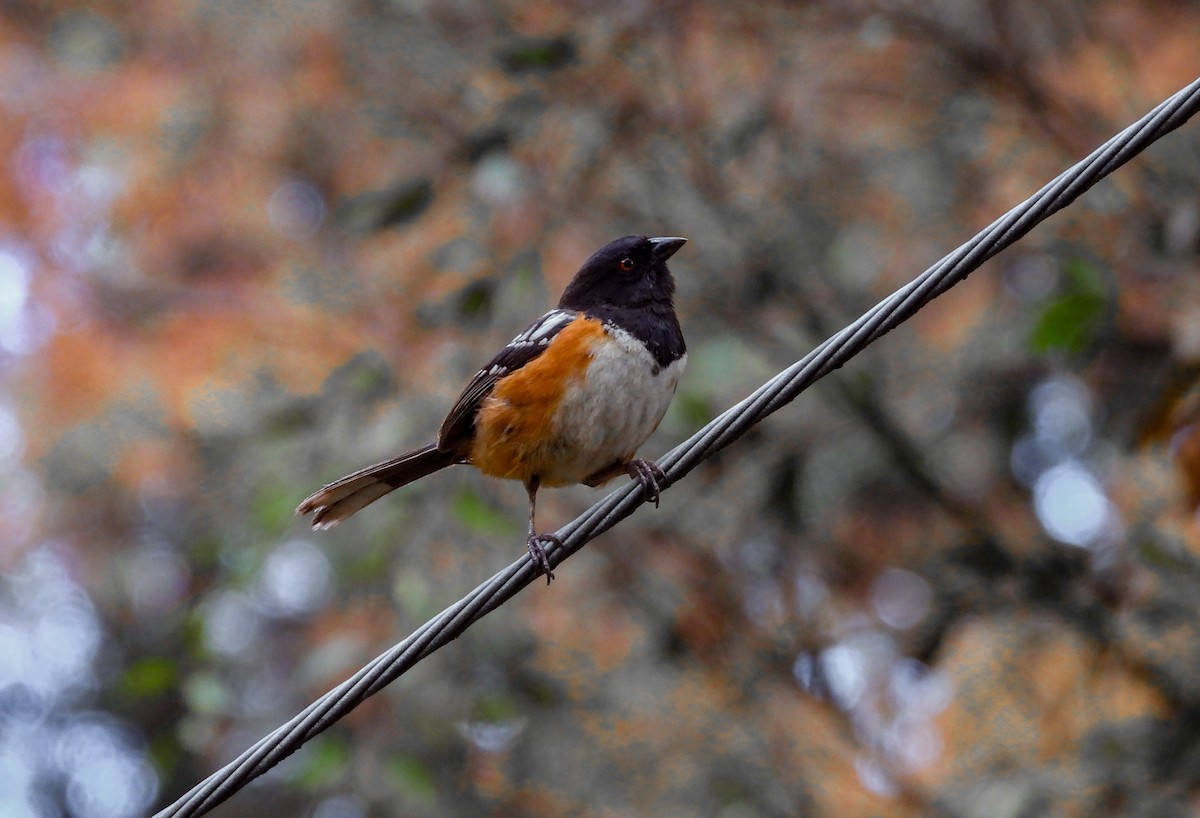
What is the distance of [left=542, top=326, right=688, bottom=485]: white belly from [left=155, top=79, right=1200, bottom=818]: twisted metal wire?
756 millimetres

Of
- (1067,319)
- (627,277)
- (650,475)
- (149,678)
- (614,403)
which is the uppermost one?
(627,277)

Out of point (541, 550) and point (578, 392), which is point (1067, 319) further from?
point (541, 550)

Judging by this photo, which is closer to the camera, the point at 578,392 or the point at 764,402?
the point at 764,402

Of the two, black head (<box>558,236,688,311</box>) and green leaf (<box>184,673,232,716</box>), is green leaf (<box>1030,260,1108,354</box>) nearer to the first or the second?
black head (<box>558,236,688,311</box>)

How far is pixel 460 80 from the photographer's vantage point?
467 cm

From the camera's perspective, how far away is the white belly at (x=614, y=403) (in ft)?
10.00

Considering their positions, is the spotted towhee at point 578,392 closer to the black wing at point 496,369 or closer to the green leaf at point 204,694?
the black wing at point 496,369

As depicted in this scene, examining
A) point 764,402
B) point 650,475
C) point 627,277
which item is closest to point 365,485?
point 627,277

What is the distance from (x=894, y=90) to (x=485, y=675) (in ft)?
10.4

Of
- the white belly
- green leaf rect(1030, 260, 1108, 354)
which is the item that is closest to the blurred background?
green leaf rect(1030, 260, 1108, 354)

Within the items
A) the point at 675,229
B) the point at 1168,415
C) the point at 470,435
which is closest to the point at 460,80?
the point at 675,229

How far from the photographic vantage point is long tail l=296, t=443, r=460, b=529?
3449 millimetres

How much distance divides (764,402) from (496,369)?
4.45ft

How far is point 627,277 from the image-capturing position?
11.0 feet
